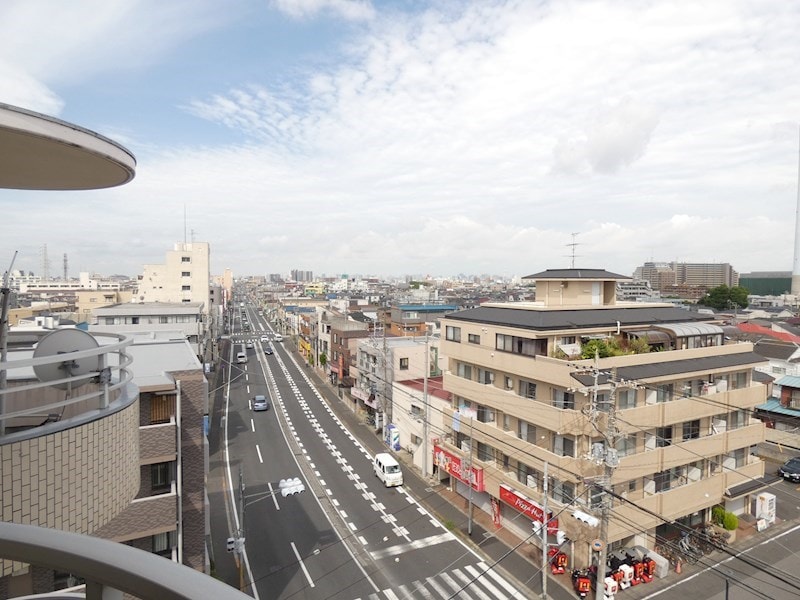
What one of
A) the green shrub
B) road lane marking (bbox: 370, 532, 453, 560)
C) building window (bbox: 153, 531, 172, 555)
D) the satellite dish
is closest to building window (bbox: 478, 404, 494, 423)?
road lane marking (bbox: 370, 532, 453, 560)

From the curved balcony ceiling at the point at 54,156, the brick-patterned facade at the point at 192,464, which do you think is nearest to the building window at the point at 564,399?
the brick-patterned facade at the point at 192,464

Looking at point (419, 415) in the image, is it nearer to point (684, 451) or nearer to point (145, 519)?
point (684, 451)

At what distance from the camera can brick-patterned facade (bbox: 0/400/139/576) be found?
15.4 feet

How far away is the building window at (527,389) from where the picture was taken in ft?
72.9

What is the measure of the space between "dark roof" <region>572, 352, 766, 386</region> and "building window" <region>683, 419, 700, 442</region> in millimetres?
2727

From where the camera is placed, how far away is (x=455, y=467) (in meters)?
26.4

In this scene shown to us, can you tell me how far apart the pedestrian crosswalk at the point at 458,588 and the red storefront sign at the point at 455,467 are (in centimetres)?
474

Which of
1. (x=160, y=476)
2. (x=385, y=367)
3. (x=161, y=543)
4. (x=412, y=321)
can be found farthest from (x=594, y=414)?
(x=412, y=321)

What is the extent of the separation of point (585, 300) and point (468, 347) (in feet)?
22.2

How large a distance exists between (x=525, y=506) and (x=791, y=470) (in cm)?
2126

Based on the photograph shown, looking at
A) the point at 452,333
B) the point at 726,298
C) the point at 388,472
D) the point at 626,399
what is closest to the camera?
the point at 626,399

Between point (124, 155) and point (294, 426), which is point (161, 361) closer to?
point (124, 155)

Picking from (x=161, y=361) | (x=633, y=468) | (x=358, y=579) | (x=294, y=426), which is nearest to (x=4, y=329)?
(x=161, y=361)

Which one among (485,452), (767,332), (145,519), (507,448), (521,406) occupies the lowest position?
(485,452)
